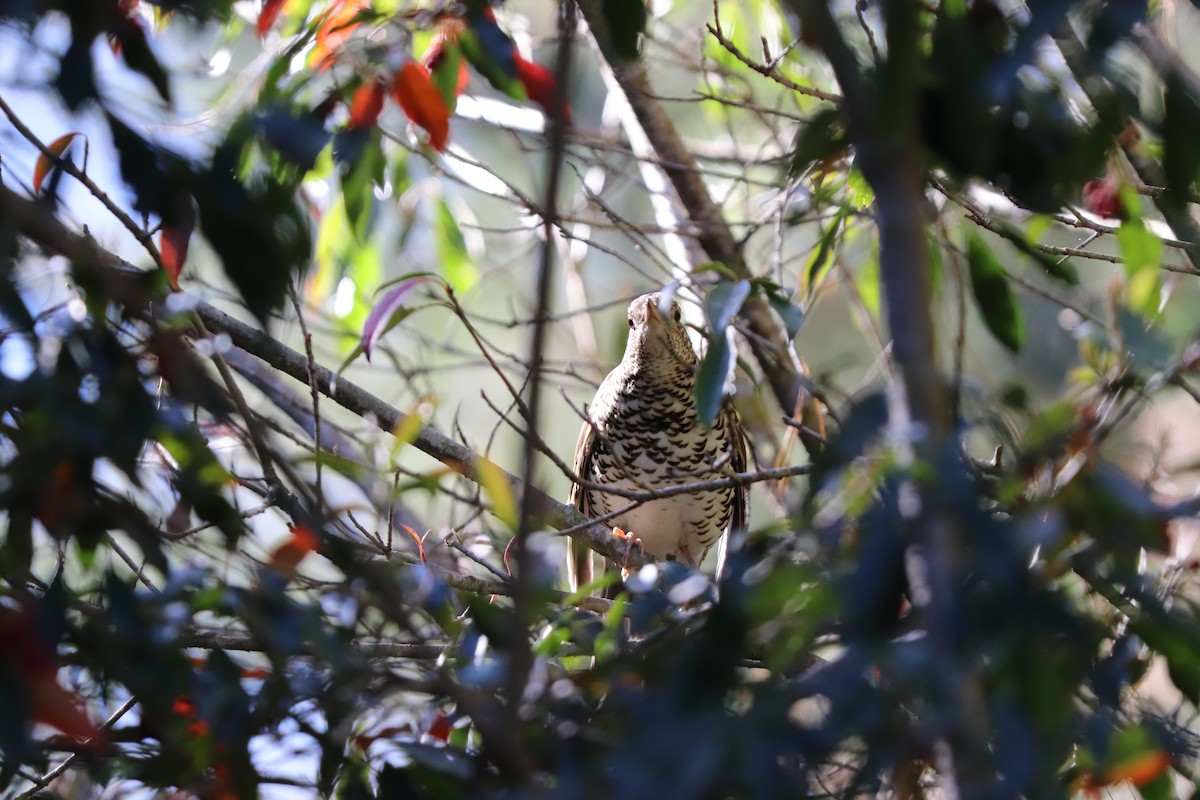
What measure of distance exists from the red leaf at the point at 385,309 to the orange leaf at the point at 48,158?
576mm

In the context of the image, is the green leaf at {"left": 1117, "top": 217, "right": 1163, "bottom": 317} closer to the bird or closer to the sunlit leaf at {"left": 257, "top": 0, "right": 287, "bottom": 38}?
the sunlit leaf at {"left": 257, "top": 0, "right": 287, "bottom": 38}

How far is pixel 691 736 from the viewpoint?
87 cm

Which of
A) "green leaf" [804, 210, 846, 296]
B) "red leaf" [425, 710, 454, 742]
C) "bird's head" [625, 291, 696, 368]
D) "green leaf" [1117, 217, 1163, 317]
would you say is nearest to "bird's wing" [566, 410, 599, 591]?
"bird's head" [625, 291, 696, 368]

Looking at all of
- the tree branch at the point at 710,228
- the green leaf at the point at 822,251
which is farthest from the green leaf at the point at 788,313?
the tree branch at the point at 710,228

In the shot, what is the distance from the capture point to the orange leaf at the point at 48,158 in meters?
1.48

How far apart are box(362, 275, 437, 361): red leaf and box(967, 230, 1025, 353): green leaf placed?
3.46ft

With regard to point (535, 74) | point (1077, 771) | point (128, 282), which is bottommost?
point (1077, 771)

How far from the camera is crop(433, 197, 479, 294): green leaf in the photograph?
348 cm

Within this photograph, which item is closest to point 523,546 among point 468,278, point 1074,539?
point 1074,539

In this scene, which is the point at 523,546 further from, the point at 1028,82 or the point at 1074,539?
the point at 1028,82

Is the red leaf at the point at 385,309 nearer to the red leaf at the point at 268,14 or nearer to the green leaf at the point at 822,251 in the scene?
the red leaf at the point at 268,14

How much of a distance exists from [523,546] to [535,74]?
0.78 m

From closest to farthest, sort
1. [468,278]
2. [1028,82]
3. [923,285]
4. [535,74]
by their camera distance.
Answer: [923,285] → [1028,82] → [535,74] → [468,278]

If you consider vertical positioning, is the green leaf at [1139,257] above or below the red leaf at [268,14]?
below
